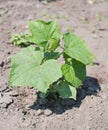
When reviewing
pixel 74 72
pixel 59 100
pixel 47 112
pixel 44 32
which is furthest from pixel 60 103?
pixel 44 32

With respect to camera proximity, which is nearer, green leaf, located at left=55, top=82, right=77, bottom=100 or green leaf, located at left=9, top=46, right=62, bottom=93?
green leaf, located at left=9, top=46, right=62, bottom=93

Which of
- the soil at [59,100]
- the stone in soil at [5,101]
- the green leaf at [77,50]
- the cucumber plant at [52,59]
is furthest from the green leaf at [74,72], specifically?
the stone in soil at [5,101]

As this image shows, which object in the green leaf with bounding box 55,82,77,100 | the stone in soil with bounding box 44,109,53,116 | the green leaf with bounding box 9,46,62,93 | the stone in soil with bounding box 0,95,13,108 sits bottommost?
the stone in soil with bounding box 44,109,53,116

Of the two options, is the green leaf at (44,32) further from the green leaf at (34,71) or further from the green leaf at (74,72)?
the green leaf at (74,72)

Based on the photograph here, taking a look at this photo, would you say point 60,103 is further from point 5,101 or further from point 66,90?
point 5,101

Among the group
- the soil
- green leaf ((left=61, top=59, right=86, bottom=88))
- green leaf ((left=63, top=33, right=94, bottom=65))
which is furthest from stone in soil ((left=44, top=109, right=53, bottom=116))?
green leaf ((left=63, top=33, right=94, bottom=65))

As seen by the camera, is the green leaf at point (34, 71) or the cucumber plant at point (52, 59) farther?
the cucumber plant at point (52, 59)

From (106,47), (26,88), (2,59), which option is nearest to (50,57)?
(26,88)

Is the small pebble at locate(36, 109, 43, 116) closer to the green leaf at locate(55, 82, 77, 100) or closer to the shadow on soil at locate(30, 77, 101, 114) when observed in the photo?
the shadow on soil at locate(30, 77, 101, 114)
